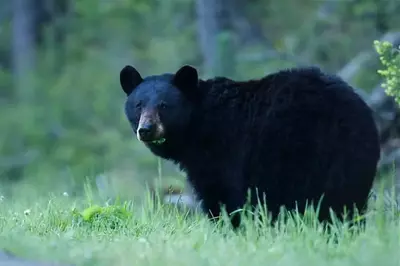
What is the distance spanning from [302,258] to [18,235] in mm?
2090

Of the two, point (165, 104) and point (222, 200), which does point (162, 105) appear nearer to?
point (165, 104)

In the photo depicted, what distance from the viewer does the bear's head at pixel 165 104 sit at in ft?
24.5

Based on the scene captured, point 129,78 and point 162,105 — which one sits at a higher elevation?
point 129,78

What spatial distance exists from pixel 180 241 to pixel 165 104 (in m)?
1.98

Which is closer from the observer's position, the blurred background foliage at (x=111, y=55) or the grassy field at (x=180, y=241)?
the grassy field at (x=180, y=241)

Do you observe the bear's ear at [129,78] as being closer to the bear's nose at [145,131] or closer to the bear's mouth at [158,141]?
the bear's mouth at [158,141]

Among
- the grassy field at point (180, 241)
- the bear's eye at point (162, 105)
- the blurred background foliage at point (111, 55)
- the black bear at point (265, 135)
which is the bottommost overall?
the grassy field at point (180, 241)

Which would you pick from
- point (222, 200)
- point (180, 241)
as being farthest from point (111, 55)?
point (180, 241)

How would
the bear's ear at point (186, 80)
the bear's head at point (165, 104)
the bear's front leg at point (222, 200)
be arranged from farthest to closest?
the bear's ear at point (186, 80) < the bear's head at point (165, 104) < the bear's front leg at point (222, 200)

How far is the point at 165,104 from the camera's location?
755 cm

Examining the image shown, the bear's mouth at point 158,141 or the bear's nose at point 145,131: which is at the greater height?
the bear's nose at point 145,131

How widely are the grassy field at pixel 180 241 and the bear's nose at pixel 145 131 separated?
1.95ft

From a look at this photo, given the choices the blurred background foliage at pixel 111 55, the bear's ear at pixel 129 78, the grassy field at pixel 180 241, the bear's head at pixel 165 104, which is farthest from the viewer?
the blurred background foliage at pixel 111 55

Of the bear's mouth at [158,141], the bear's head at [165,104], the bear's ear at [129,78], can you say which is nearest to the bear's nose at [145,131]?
the bear's head at [165,104]
